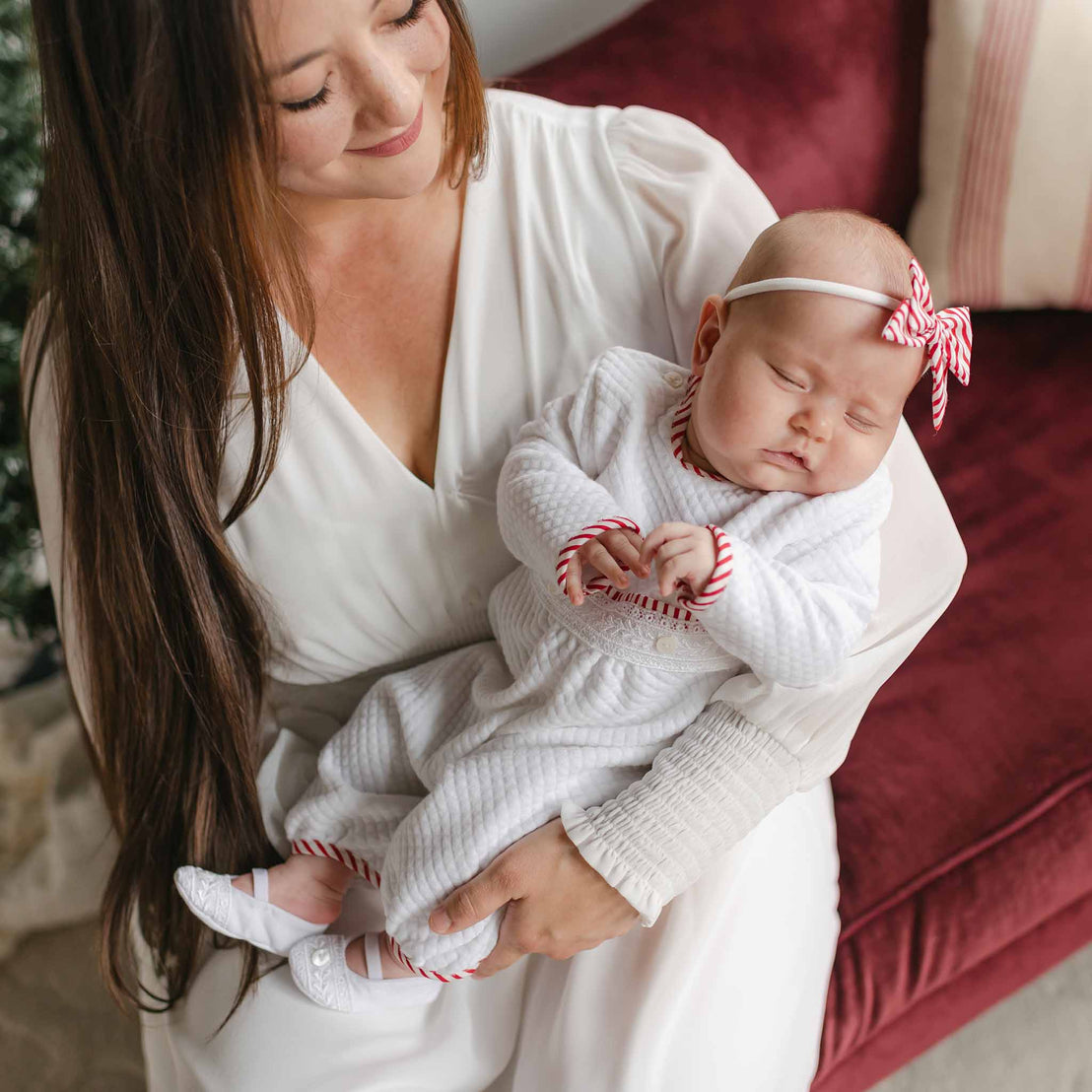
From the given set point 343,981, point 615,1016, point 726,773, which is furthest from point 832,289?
point 343,981

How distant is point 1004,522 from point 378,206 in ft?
3.66

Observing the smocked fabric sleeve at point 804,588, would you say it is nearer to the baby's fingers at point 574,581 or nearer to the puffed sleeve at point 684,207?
the baby's fingers at point 574,581

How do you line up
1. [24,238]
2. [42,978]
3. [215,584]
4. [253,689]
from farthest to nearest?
[42,978] → [24,238] → [253,689] → [215,584]

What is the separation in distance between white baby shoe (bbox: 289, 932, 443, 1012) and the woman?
0.11 feet

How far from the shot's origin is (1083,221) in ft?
5.54

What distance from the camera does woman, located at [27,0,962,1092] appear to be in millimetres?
1016

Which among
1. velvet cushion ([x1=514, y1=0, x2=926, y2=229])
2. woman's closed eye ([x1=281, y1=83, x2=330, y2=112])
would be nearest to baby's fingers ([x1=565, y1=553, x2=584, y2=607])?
woman's closed eye ([x1=281, y1=83, x2=330, y2=112])

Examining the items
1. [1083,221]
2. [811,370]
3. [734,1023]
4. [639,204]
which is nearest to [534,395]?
[639,204]

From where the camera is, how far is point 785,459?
3.31 feet

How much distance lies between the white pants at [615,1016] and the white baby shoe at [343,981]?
2 cm

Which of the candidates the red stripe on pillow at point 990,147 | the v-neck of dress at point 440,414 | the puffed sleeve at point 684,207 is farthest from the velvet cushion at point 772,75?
the v-neck of dress at point 440,414

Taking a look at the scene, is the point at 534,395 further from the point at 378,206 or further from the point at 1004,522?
the point at 1004,522

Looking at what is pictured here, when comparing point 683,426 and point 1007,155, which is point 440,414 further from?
point 1007,155

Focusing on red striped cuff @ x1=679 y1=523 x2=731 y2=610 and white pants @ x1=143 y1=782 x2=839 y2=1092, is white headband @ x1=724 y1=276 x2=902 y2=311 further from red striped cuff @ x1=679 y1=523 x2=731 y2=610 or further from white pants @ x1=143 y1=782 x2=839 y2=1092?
white pants @ x1=143 y1=782 x2=839 y2=1092
